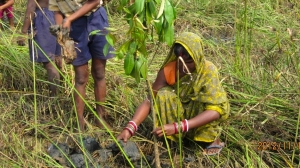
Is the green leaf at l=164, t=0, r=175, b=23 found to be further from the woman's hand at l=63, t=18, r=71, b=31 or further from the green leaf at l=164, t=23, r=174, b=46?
the woman's hand at l=63, t=18, r=71, b=31

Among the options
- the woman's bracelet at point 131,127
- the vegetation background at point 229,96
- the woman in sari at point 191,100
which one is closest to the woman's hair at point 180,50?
the woman in sari at point 191,100

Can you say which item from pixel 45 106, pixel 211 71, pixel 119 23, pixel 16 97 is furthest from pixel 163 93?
pixel 119 23

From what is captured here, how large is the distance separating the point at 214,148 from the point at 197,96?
0.28 metres

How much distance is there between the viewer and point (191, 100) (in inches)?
92.9

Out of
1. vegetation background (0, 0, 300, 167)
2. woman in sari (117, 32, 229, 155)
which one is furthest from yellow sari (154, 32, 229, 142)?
vegetation background (0, 0, 300, 167)

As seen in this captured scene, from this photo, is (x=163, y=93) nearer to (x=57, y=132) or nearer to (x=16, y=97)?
(x=57, y=132)

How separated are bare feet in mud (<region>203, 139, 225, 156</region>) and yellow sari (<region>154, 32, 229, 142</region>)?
4 cm

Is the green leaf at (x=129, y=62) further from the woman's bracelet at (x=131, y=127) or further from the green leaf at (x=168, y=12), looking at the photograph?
the woman's bracelet at (x=131, y=127)

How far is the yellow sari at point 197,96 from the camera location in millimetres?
2248

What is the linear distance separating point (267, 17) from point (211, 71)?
2.11 metres

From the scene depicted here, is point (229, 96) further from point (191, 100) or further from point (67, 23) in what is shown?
point (67, 23)

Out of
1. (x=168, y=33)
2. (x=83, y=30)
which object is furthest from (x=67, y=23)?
(x=168, y=33)

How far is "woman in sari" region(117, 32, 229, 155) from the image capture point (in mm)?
2227

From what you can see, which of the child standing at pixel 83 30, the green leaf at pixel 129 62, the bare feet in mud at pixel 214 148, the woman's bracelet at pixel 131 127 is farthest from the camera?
the child standing at pixel 83 30
